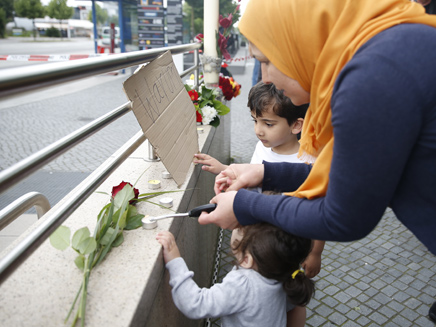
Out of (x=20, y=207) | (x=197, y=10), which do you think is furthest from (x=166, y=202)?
(x=197, y=10)

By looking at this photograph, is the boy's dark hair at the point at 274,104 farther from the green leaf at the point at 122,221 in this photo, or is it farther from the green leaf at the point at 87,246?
the green leaf at the point at 87,246

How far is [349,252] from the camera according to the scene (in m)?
3.45

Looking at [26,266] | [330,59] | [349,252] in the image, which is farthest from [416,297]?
→ [26,266]

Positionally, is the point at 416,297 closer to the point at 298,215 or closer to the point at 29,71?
the point at 298,215

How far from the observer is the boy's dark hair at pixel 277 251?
4.65ft

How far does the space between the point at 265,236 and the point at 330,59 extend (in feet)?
2.13

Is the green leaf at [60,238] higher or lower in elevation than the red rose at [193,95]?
lower

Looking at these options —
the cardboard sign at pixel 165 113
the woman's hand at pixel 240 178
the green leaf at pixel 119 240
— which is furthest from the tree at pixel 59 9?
the green leaf at pixel 119 240

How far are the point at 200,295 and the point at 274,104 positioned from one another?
124 centimetres

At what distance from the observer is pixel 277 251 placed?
1.42 meters

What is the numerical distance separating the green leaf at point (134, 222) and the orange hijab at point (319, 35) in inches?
23.2

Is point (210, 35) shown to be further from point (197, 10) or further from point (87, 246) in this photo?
point (197, 10)

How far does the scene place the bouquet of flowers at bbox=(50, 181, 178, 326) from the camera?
111cm

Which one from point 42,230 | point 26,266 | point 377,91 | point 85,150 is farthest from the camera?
point 85,150
